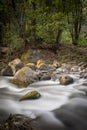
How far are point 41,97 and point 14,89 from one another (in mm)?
1658

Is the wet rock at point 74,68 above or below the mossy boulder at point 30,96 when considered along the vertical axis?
below

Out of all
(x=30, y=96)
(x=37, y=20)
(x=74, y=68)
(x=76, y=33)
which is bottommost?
(x=74, y=68)

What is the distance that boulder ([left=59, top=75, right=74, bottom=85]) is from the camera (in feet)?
32.1

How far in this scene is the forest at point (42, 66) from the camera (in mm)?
6703

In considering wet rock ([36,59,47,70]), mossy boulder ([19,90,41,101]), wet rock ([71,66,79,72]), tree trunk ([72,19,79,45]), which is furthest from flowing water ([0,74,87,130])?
tree trunk ([72,19,79,45])

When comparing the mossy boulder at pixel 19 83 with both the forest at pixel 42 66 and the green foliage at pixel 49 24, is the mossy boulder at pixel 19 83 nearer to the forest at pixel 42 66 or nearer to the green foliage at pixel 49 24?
the forest at pixel 42 66

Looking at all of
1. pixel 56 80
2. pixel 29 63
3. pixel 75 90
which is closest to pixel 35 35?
pixel 29 63

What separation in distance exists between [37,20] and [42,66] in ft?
9.64

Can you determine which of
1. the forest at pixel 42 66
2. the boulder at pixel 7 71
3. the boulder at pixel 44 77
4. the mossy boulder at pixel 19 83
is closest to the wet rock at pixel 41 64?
the forest at pixel 42 66

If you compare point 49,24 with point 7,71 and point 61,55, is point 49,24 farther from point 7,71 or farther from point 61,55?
point 7,71

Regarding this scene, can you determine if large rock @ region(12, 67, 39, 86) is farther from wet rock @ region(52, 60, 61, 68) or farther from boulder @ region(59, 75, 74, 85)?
wet rock @ region(52, 60, 61, 68)

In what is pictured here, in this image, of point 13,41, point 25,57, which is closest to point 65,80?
point 25,57

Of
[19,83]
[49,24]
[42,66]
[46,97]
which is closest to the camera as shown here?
[46,97]

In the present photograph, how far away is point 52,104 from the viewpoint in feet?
25.3
